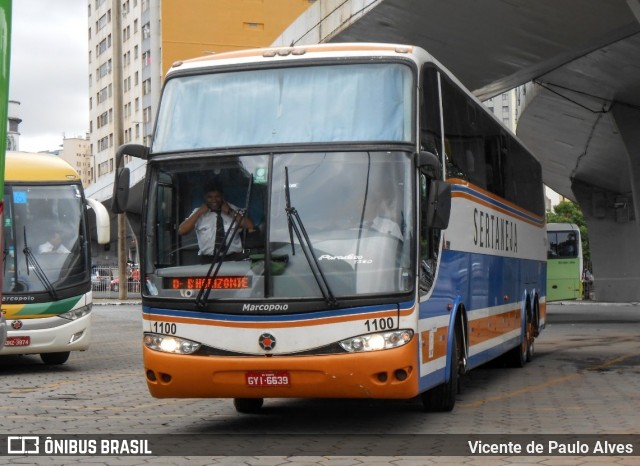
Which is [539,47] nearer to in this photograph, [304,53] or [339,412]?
[339,412]

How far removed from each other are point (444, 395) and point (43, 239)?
328 inches

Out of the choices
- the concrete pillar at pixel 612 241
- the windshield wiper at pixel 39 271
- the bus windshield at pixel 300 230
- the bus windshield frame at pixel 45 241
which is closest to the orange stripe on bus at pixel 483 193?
the bus windshield at pixel 300 230

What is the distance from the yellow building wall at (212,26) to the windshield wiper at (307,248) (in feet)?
281

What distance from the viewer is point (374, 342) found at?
31.2 feet

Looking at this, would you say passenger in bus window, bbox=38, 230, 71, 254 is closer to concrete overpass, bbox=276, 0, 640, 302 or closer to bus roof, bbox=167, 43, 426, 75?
bus roof, bbox=167, 43, 426, 75

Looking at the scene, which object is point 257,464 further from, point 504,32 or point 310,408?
point 504,32

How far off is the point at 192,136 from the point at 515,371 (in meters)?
8.63

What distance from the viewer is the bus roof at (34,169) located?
18047mm

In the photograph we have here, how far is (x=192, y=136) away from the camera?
33.6ft

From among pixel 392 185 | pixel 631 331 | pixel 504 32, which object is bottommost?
pixel 631 331

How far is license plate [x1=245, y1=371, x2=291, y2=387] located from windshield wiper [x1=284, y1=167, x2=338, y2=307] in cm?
70

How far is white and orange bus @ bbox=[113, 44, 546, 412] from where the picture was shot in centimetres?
952

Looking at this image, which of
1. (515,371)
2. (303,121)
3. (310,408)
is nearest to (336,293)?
(303,121)

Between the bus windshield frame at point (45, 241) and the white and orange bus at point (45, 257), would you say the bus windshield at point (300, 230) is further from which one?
the bus windshield frame at point (45, 241)
